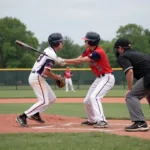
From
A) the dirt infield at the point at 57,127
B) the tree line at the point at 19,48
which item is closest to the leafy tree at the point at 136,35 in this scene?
the tree line at the point at 19,48

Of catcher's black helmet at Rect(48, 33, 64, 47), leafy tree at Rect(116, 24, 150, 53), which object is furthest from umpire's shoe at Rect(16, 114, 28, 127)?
leafy tree at Rect(116, 24, 150, 53)

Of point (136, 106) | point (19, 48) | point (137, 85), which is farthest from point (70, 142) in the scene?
point (19, 48)

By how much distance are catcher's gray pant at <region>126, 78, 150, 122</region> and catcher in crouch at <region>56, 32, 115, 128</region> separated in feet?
2.83

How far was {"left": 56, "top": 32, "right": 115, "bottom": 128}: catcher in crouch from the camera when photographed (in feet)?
28.3

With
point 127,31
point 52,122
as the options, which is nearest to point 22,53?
point 127,31

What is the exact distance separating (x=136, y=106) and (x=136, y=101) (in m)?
0.10

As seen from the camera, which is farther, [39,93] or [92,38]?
[39,93]

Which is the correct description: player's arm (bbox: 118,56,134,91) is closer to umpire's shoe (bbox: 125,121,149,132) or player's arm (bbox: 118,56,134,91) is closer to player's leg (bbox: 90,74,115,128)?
umpire's shoe (bbox: 125,121,149,132)

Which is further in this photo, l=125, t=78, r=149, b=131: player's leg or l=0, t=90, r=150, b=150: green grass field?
l=125, t=78, r=149, b=131: player's leg

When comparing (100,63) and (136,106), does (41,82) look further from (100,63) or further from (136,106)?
(136,106)

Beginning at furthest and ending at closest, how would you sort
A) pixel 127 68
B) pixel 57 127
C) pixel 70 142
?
pixel 57 127, pixel 127 68, pixel 70 142

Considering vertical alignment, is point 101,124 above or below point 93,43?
below

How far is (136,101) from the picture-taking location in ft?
26.0

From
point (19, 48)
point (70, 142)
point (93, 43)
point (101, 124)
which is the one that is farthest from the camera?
point (19, 48)
